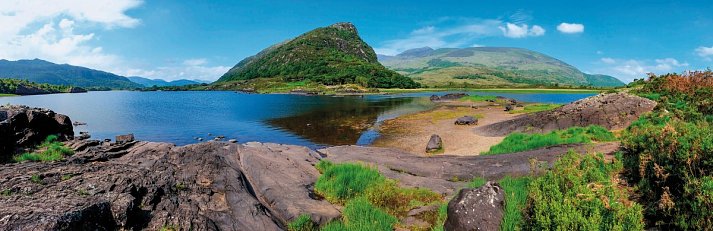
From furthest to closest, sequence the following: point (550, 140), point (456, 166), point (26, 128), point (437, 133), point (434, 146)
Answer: point (437, 133)
point (434, 146)
point (550, 140)
point (26, 128)
point (456, 166)

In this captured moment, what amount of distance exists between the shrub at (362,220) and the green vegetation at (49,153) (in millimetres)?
20829

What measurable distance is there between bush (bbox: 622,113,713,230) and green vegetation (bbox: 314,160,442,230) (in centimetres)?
694

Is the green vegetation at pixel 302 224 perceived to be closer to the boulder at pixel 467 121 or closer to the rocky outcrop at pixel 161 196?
the rocky outcrop at pixel 161 196

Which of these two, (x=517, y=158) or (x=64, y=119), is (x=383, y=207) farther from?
(x=64, y=119)

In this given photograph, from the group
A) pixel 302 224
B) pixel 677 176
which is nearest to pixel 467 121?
pixel 677 176

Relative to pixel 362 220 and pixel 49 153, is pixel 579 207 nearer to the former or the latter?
pixel 362 220

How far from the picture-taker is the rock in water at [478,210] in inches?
436

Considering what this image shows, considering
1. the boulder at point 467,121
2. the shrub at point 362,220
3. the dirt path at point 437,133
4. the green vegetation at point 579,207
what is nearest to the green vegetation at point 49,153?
the shrub at point 362,220

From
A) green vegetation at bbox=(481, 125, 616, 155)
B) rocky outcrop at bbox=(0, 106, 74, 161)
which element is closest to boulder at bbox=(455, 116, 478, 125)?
green vegetation at bbox=(481, 125, 616, 155)

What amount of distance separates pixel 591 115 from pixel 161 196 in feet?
146

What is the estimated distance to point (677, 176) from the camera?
1039 centimetres

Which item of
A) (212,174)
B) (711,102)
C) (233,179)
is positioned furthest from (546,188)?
(711,102)

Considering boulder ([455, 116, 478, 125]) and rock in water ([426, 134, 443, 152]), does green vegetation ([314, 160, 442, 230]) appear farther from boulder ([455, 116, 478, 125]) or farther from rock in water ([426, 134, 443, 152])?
boulder ([455, 116, 478, 125])

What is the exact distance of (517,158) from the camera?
23250mm
